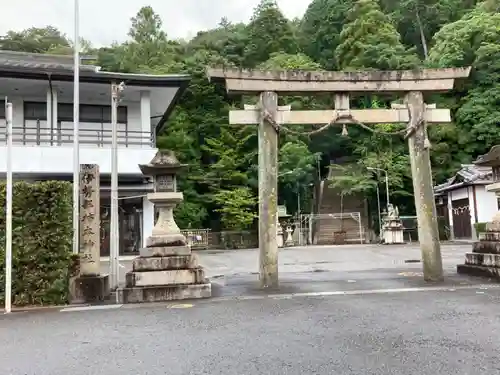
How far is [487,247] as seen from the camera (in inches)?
417

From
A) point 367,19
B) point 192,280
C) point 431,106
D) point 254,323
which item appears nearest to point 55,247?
point 192,280

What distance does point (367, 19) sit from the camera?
43.4 m

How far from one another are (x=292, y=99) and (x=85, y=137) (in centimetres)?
1865

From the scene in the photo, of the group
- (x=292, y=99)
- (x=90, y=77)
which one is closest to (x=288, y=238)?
(x=292, y=99)

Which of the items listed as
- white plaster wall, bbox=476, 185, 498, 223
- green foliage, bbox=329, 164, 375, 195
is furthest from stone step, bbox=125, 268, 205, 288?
green foliage, bbox=329, 164, 375, 195

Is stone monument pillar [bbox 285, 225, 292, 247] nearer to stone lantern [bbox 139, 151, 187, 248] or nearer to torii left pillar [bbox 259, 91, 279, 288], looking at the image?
torii left pillar [bbox 259, 91, 279, 288]

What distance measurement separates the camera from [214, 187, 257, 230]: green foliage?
99.3ft

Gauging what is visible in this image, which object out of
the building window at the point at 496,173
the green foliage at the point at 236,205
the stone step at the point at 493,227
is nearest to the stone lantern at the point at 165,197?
the stone step at the point at 493,227

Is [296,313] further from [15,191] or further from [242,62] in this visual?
→ [242,62]

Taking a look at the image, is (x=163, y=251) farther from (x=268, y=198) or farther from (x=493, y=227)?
(x=493, y=227)

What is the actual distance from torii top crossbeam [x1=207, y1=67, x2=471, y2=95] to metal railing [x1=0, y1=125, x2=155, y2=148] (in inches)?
471

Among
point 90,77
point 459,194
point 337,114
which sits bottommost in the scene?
point 459,194

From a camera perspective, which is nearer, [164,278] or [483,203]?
[164,278]

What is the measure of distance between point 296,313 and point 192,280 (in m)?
2.60
